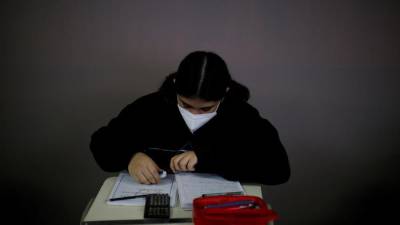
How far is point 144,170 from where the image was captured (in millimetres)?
1056

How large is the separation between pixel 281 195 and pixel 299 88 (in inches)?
25.7

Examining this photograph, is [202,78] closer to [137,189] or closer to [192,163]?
[192,163]

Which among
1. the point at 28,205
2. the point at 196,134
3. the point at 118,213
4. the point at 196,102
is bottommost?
the point at 28,205

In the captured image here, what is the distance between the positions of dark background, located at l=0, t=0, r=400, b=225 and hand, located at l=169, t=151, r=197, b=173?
76 cm

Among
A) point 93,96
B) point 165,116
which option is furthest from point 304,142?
point 93,96

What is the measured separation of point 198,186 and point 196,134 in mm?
280

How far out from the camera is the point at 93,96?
1741mm

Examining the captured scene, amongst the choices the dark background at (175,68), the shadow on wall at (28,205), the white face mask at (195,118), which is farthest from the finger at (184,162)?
the shadow on wall at (28,205)

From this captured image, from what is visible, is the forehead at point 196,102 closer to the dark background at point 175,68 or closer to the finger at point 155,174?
the finger at point 155,174

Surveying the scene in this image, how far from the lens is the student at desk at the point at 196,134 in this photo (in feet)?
3.52

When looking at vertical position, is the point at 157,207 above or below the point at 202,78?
below

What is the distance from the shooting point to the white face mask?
49.4 inches

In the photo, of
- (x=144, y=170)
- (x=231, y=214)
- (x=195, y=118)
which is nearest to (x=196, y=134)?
(x=195, y=118)

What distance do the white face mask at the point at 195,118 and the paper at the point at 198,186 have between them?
0.21 m
